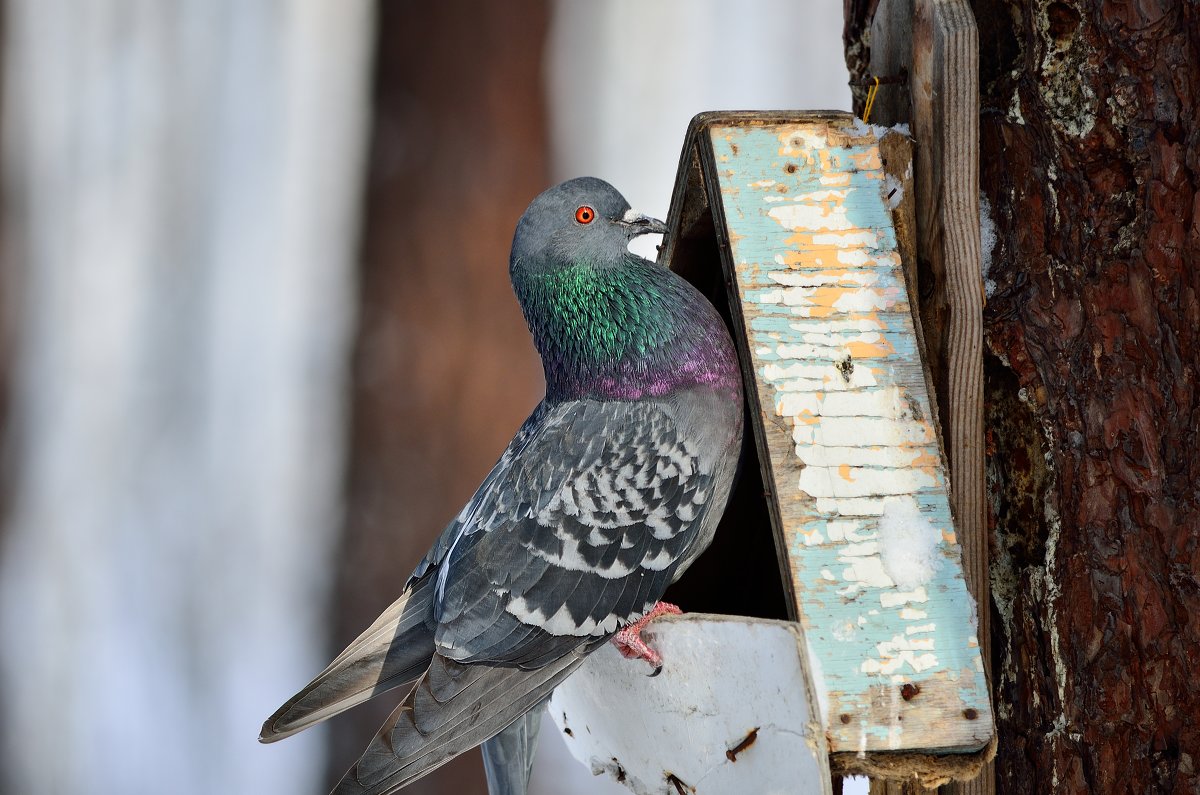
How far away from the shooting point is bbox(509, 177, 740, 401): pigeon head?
110cm

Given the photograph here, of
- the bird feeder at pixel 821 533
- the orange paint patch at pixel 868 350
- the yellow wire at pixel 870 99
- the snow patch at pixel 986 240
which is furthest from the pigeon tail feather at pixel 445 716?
Answer: the yellow wire at pixel 870 99

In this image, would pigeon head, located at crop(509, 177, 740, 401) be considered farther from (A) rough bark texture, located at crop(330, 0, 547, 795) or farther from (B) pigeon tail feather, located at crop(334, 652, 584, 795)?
(A) rough bark texture, located at crop(330, 0, 547, 795)

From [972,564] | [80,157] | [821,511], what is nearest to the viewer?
[821,511]

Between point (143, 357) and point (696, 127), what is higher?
point (696, 127)

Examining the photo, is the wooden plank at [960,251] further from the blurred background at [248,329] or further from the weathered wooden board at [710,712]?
the blurred background at [248,329]

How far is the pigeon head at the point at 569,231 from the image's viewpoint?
1142mm

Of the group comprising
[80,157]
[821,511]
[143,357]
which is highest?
[80,157]

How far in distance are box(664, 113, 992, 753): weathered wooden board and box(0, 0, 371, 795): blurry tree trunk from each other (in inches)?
42.8

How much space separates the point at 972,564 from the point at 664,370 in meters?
0.40

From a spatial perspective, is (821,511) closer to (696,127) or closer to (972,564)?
(972,564)

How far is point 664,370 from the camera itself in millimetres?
1103

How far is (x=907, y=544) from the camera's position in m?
0.94

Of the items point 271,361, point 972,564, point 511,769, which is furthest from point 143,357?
point 972,564

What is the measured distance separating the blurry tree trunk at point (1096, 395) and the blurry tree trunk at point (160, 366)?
1.33m
